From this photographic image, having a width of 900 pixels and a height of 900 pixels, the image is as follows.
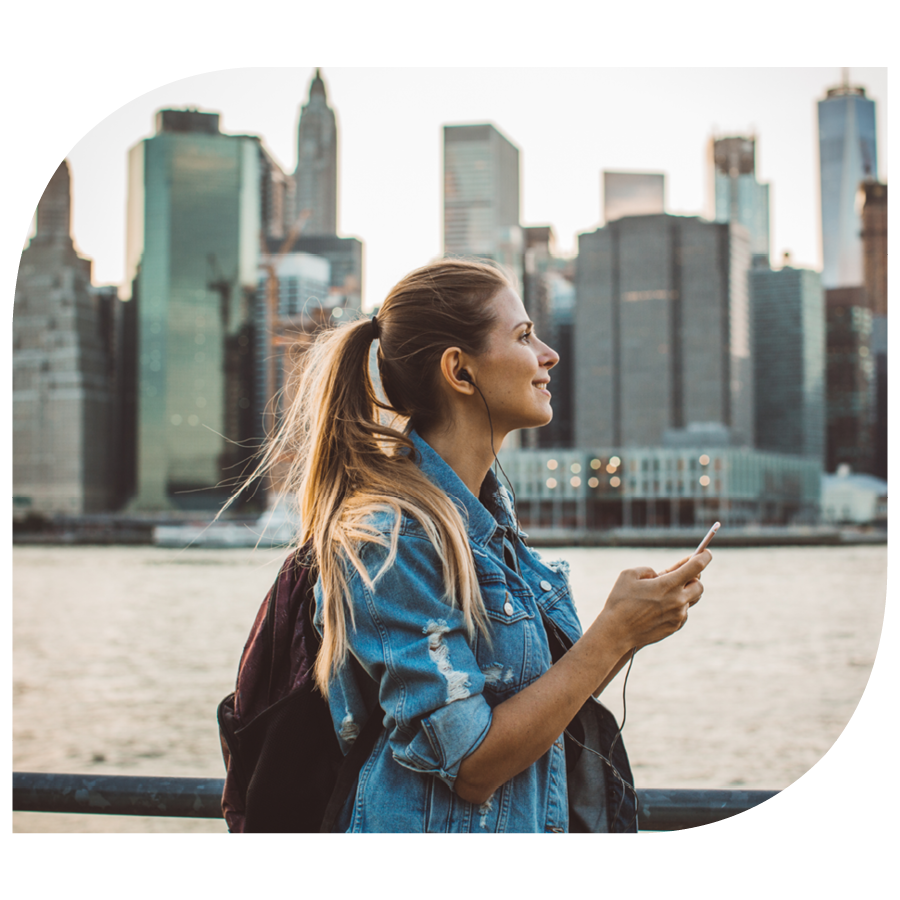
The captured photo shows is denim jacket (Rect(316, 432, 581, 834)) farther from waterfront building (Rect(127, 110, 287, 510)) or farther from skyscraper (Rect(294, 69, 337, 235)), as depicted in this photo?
skyscraper (Rect(294, 69, 337, 235))

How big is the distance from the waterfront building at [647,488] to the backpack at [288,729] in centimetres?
6277

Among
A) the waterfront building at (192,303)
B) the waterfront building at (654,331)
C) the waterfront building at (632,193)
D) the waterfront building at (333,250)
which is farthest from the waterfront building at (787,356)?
the waterfront building at (192,303)

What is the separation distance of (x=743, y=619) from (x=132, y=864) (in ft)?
107

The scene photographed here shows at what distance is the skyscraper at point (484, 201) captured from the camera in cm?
1958

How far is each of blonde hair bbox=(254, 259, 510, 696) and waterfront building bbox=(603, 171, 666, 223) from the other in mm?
95764

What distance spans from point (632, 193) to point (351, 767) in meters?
107

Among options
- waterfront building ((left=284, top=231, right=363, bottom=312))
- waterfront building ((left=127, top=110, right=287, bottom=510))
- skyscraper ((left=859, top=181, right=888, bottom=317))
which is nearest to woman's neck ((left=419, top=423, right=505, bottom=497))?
skyscraper ((left=859, top=181, right=888, bottom=317))

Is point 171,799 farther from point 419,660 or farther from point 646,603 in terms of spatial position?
point 646,603

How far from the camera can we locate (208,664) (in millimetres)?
23750

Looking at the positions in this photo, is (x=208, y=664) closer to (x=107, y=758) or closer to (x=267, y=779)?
(x=107, y=758)

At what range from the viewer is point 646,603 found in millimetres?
1447

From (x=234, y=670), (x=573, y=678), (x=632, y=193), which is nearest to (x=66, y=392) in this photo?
(x=234, y=670)

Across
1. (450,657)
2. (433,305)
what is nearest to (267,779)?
(450,657)

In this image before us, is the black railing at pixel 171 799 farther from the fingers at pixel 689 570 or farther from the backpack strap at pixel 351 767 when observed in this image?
the fingers at pixel 689 570
